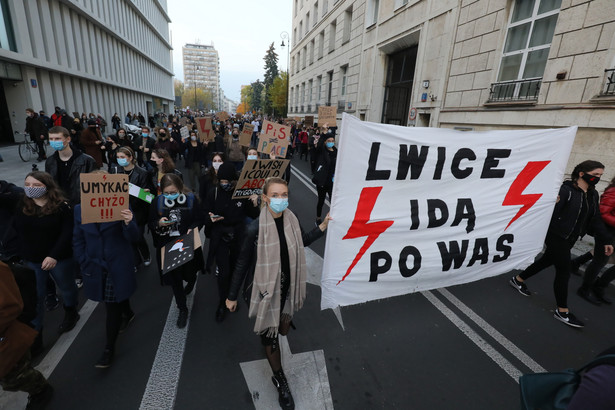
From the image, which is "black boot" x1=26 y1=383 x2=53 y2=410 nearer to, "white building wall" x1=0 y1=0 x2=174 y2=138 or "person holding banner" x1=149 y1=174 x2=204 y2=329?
"person holding banner" x1=149 y1=174 x2=204 y2=329

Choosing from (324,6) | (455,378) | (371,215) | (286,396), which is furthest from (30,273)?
(324,6)

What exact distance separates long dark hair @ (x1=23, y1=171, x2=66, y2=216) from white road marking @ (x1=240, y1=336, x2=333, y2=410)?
2.42 meters

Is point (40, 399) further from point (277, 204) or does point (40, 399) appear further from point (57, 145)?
point (57, 145)

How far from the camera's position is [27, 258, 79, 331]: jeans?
3.11 meters

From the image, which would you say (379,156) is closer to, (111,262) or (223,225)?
(223,225)

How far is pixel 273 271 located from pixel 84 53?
27.6 m

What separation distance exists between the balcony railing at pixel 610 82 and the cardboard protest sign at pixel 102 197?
9345 millimetres

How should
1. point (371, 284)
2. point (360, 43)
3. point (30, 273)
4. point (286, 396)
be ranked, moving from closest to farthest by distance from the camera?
point (30, 273), point (286, 396), point (371, 284), point (360, 43)

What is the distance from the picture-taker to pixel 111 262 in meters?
2.80

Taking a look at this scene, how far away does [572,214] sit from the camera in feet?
11.8

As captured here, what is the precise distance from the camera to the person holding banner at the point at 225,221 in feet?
12.2

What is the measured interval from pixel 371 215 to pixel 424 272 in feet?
3.21

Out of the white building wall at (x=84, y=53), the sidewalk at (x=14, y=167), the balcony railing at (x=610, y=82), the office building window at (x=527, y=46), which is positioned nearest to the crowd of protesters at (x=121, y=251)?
the sidewalk at (x=14, y=167)

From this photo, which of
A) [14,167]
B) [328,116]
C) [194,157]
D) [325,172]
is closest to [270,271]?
[325,172]
